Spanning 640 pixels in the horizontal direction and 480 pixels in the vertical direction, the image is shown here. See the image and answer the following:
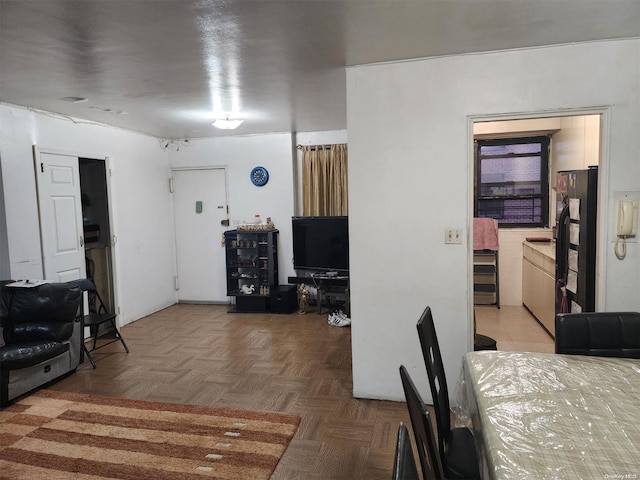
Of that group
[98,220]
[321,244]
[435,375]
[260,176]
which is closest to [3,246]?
[98,220]

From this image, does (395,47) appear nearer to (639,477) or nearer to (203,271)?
(639,477)

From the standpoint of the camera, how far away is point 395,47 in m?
2.68

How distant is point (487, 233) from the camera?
566 centimetres

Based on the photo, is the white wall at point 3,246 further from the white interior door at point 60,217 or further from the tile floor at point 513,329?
the tile floor at point 513,329

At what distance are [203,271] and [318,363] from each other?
307 centimetres

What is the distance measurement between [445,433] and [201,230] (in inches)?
202

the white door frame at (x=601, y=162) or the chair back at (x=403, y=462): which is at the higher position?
the white door frame at (x=601, y=162)

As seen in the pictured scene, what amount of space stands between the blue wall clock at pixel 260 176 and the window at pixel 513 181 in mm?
2958

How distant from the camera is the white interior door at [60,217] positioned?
419 cm

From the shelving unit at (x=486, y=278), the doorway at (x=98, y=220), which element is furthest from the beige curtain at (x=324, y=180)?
the doorway at (x=98, y=220)

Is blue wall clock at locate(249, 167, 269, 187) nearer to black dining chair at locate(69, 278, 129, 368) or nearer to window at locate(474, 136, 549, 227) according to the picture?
black dining chair at locate(69, 278, 129, 368)

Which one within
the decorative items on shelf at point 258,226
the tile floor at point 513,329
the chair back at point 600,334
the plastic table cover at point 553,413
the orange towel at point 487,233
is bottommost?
the tile floor at point 513,329

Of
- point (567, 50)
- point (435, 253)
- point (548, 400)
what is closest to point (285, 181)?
point (435, 253)

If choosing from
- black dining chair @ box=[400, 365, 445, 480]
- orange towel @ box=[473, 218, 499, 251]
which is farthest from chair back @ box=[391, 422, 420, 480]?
orange towel @ box=[473, 218, 499, 251]
